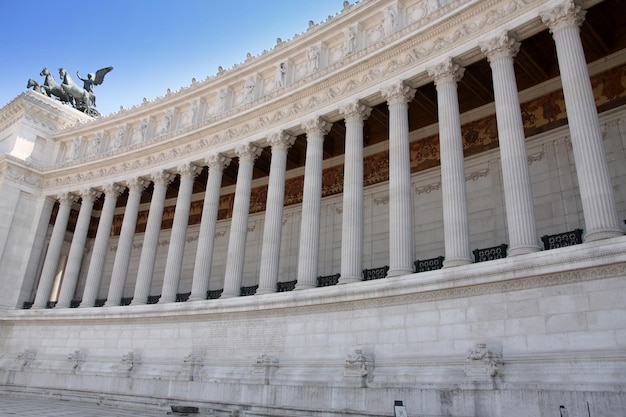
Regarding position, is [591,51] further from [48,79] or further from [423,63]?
[48,79]

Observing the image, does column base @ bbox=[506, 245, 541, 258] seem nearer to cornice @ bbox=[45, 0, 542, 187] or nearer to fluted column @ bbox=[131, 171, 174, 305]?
cornice @ bbox=[45, 0, 542, 187]

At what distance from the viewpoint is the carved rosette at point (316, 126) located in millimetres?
25141

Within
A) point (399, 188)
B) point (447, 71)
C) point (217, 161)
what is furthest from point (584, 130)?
point (217, 161)

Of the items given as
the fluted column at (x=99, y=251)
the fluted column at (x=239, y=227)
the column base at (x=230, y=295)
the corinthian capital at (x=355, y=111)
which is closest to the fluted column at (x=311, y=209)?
the corinthian capital at (x=355, y=111)

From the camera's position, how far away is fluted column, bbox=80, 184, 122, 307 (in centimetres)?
3050

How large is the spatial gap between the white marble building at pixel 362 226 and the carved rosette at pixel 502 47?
9cm

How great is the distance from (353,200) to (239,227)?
6.79 m

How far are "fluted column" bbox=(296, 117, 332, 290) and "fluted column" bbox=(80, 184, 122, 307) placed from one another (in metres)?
14.0

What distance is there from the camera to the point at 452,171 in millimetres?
19328

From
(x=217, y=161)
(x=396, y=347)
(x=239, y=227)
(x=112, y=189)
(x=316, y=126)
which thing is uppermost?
(x=316, y=126)

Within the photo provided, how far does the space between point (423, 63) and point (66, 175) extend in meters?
25.1

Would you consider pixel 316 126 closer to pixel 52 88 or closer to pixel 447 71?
pixel 447 71

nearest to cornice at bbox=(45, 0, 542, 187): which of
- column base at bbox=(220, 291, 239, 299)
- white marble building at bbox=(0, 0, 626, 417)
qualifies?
white marble building at bbox=(0, 0, 626, 417)

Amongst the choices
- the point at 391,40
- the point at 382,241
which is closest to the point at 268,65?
the point at 391,40
